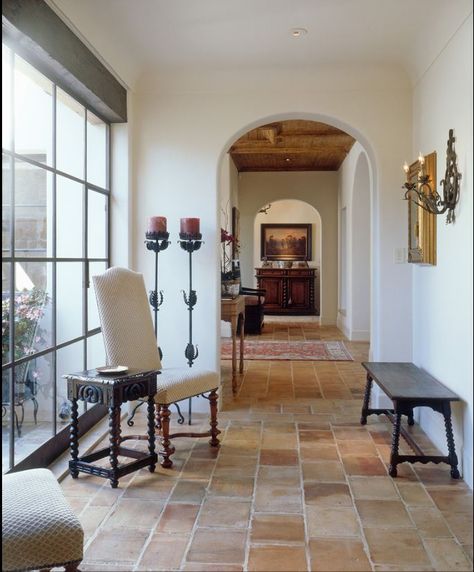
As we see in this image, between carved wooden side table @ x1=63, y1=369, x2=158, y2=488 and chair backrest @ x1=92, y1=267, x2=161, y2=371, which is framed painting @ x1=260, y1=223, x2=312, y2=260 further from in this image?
carved wooden side table @ x1=63, y1=369, x2=158, y2=488

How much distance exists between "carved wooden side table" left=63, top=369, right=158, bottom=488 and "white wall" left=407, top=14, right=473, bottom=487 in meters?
1.75

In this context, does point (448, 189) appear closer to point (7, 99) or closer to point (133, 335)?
point (133, 335)

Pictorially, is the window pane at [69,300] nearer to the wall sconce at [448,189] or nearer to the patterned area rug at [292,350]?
the wall sconce at [448,189]

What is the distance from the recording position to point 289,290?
12.5m

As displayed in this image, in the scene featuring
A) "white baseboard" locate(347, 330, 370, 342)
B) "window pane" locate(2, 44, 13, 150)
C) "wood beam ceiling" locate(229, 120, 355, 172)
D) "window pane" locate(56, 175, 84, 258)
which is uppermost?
"wood beam ceiling" locate(229, 120, 355, 172)

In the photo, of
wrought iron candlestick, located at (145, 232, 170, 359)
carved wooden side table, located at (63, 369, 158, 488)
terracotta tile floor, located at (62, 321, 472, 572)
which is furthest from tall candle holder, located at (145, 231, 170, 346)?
carved wooden side table, located at (63, 369, 158, 488)

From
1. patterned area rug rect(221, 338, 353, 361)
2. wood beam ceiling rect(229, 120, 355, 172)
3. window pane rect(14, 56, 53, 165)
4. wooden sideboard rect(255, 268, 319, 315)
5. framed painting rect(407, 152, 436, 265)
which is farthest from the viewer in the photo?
wooden sideboard rect(255, 268, 319, 315)

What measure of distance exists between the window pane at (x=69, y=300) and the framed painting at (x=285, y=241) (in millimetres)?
A: 9777

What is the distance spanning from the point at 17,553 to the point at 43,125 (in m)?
2.32

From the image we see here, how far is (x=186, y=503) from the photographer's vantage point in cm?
275

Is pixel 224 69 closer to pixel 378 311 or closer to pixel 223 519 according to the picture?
pixel 378 311

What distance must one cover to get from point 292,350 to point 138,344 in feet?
13.8

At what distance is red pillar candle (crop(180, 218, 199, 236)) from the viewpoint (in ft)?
13.7

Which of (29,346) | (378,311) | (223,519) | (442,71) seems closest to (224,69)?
(442,71)
